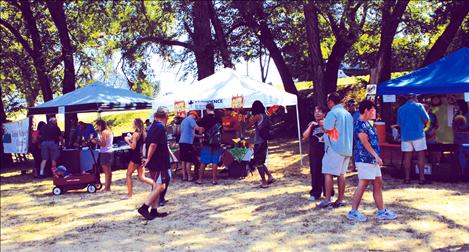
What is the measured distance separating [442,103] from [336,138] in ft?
17.0

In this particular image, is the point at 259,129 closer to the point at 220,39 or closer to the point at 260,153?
the point at 260,153

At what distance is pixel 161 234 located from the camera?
666cm

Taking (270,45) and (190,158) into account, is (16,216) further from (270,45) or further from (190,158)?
(270,45)

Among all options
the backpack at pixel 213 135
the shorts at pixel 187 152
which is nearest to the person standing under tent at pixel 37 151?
the shorts at pixel 187 152

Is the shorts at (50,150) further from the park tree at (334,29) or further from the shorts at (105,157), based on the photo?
the park tree at (334,29)

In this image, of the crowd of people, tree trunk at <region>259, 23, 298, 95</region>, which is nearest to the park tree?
tree trunk at <region>259, 23, 298, 95</region>

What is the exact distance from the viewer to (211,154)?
34.4 ft

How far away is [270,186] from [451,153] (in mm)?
3507

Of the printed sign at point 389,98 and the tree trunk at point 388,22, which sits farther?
the tree trunk at point 388,22

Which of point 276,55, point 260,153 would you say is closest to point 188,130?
point 260,153

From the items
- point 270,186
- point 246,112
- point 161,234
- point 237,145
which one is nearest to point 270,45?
A: point 246,112

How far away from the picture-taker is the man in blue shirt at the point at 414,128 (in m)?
8.96

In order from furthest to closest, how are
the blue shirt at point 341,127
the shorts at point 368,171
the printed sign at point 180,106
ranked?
the printed sign at point 180,106 < the blue shirt at point 341,127 < the shorts at point 368,171

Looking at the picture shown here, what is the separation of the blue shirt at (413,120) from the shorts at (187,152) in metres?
4.25
